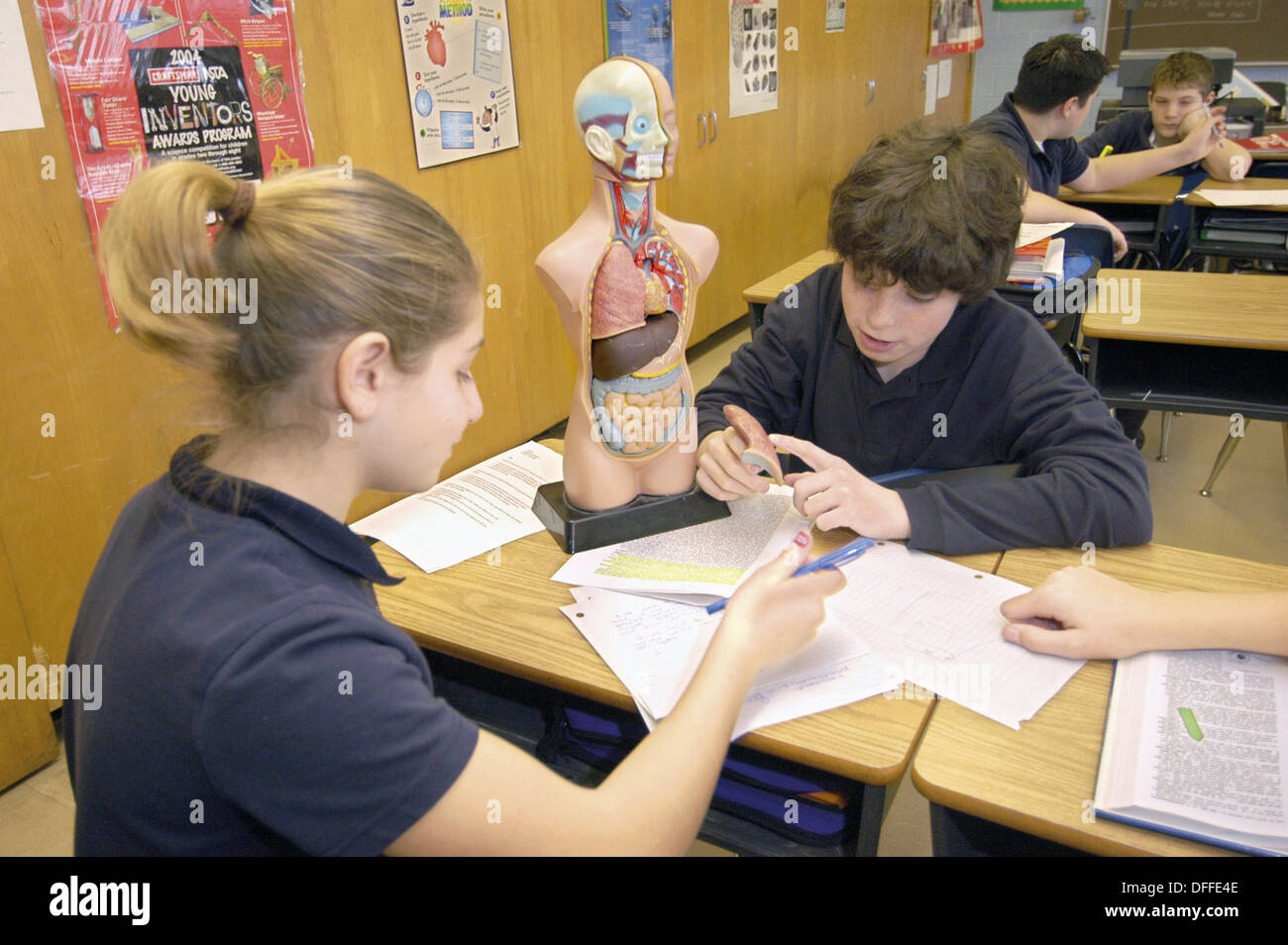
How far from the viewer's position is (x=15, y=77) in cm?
165

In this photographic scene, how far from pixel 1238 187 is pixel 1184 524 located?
1694 millimetres

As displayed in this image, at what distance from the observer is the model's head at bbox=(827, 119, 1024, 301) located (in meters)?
1.29

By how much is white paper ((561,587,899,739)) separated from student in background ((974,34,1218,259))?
2047 millimetres

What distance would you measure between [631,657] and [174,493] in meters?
0.50

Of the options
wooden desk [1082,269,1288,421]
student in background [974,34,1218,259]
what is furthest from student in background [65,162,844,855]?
student in background [974,34,1218,259]

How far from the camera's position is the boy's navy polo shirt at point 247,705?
644 mm

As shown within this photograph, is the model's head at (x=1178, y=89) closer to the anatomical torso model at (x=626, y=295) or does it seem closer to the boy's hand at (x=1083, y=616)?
the anatomical torso model at (x=626, y=295)

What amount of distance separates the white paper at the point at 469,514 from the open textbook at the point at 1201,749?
2.62 feet

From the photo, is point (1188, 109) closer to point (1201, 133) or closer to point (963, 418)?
point (1201, 133)

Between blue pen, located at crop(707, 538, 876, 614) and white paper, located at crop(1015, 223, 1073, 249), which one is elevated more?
white paper, located at crop(1015, 223, 1073, 249)

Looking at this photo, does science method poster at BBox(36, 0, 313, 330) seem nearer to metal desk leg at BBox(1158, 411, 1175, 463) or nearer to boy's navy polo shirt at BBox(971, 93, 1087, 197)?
boy's navy polo shirt at BBox(971, 93, 1087, 197)

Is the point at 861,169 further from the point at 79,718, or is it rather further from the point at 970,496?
the point at 79,718

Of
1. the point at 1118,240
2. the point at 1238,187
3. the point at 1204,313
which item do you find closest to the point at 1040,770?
the point at 1204,313

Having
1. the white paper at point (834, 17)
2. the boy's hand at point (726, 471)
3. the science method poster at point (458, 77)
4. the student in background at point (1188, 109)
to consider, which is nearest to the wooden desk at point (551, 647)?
the boy's hand at point (726, 471)
